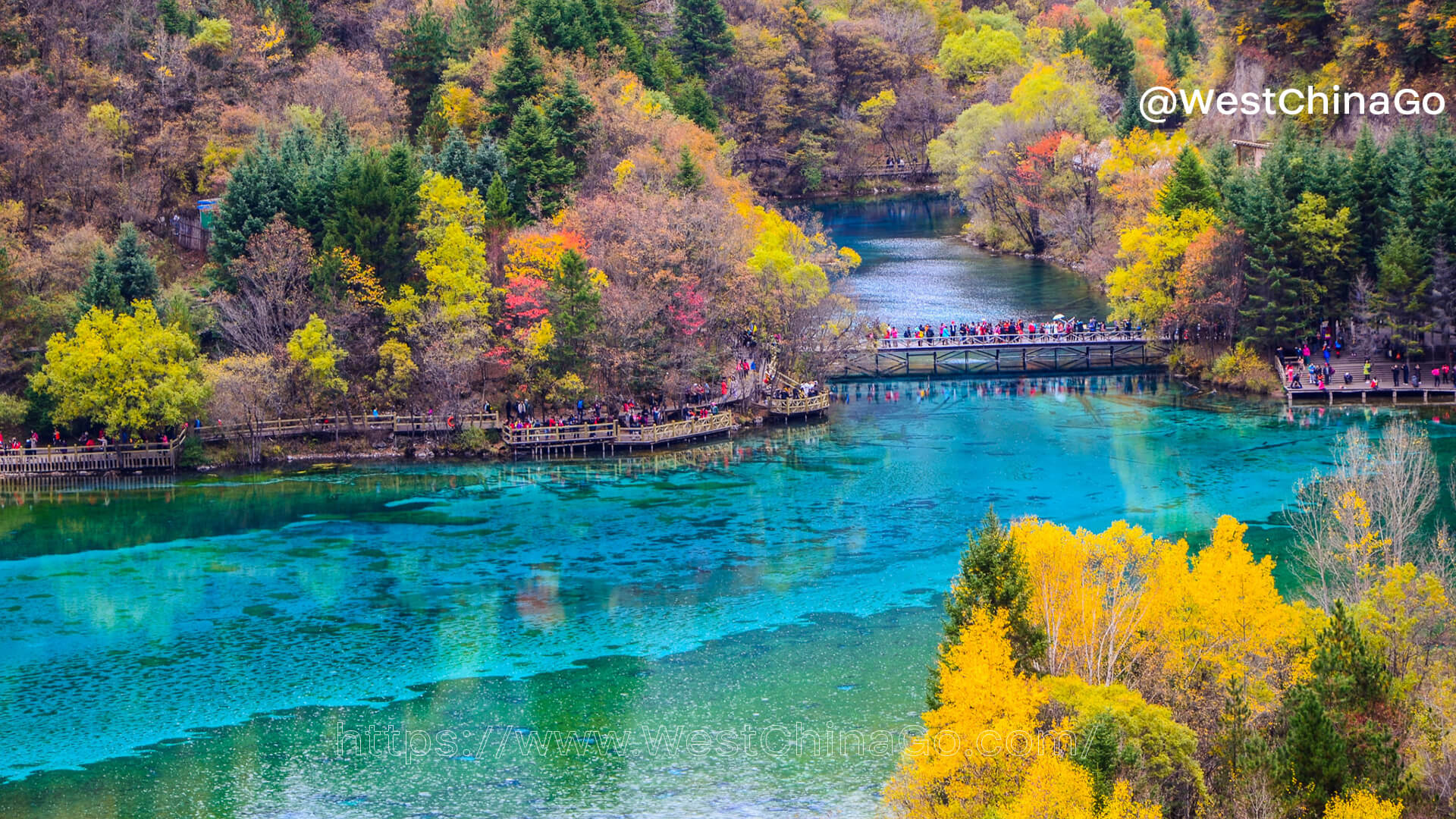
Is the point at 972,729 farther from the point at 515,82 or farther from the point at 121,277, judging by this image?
the point at 515,82

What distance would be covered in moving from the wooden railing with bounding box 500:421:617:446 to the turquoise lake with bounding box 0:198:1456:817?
1.77 metres

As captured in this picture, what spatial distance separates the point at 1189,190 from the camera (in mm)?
91625

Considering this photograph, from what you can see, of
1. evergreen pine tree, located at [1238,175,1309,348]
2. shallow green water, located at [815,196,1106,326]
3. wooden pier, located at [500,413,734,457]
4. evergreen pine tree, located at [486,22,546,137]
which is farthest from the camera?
shallow green water, located at [815,196,1106,326]

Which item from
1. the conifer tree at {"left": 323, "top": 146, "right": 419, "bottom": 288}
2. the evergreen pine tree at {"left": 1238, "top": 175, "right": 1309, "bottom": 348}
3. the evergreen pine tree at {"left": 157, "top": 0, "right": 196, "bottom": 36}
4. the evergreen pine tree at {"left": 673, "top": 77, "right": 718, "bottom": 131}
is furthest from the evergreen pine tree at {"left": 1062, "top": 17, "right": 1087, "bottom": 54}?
the conifer tree at {"left": 323, "top": 146, "right": 419, "bottom": 288}

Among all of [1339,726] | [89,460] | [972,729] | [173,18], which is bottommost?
[1339,726]

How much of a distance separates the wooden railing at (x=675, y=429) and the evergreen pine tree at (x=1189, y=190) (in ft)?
96.2

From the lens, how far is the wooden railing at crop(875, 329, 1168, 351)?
94000 mm

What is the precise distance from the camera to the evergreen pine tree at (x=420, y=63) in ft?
344

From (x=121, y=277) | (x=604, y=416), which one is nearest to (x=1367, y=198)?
(x=604, y=416)

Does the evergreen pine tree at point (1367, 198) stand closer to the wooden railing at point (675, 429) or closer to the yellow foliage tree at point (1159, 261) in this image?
the yellow foliage tree at point (1159, 261)

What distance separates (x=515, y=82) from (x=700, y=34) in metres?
47.2

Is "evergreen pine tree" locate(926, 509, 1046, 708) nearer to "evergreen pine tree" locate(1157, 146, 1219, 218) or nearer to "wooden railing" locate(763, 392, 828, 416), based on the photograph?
"wooden railing" locate(763, 392, 828, 416)

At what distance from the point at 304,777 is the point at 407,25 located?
Result: 72865 mm

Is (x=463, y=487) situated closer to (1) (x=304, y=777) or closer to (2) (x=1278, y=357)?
(1) (x=304, y=777)
